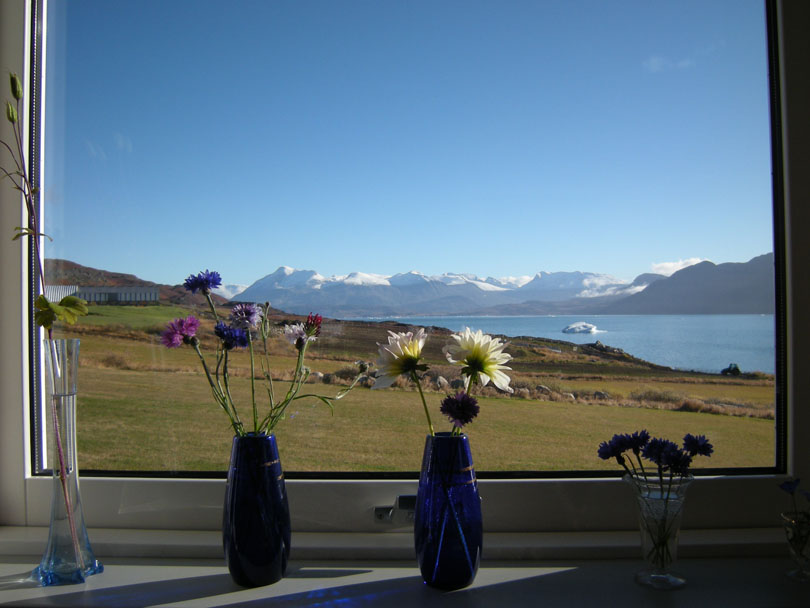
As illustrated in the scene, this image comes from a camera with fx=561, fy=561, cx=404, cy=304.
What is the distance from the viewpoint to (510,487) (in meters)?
1.23

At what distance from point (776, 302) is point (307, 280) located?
1102mm

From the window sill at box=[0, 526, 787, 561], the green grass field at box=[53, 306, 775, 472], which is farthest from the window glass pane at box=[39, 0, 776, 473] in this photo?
the window sill at box=[0, 526, 787, 561]

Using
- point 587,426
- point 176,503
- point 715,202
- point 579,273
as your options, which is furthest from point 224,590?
point 715,202

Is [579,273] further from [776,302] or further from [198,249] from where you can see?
[198,249]

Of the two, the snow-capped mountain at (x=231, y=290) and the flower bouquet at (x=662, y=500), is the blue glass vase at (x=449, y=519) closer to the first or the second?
the flower bouquet at (x=662, y=500)

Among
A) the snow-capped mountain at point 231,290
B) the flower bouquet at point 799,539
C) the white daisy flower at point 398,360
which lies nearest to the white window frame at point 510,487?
the flower bouquet at point 799,539

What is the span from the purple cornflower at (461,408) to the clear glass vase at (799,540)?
64 cm

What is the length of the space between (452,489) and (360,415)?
1.29 ft

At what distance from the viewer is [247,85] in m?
1.44

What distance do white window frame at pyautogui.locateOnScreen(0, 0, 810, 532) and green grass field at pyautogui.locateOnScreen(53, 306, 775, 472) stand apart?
0.21 feet

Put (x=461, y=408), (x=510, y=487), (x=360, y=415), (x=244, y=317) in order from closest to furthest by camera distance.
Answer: (x=461, y=408)
(x=244, y=317)
(x=510, y=487)
(x=360, y=415)

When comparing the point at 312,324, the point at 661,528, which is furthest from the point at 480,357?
the point at 661,528

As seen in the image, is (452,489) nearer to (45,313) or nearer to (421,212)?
(421,212)

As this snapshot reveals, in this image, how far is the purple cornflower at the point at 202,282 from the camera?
1114 millimetres
